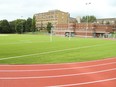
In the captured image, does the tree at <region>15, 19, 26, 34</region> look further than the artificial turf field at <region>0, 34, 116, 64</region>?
Yes

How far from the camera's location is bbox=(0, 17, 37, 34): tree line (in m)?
112

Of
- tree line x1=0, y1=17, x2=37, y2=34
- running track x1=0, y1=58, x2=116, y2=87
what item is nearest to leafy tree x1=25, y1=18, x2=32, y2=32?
tree line x1=0, y1=17, x2=37, y2=34

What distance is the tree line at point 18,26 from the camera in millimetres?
111762

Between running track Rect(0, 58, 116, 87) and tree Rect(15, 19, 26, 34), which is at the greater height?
tree Rect(15, 19, 26, 34)

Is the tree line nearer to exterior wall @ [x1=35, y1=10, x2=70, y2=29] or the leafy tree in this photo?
the leafy tree

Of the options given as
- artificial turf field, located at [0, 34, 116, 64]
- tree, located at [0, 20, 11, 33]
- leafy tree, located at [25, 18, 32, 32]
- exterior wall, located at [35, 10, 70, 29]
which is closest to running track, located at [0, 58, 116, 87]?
artificial turf field, located at [0, 34, 116, 64]

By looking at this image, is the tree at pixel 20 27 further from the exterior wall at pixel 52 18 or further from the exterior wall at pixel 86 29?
the exterior wall at pixel 86 29

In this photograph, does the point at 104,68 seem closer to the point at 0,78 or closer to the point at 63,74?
the point at 63,74

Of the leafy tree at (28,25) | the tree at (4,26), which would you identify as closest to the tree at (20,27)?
the leafy tree at (28,25)

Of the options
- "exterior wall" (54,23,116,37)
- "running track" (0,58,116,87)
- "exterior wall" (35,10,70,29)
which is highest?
"exterior wall" (35,10,70,29)

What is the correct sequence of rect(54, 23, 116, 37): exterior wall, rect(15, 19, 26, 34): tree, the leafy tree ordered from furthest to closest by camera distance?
the leafy tree, rect(15, 19, 26, 34): tree, rect(54, 23, 116, 37): exterior wall

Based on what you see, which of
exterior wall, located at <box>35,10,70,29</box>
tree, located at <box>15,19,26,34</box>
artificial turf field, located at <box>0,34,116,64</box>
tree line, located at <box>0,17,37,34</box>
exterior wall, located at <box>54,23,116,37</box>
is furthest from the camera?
exterior wall, located at <box>35,10,70,29</box>

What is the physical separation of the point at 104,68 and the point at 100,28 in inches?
2910

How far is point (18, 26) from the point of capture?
113125mm
